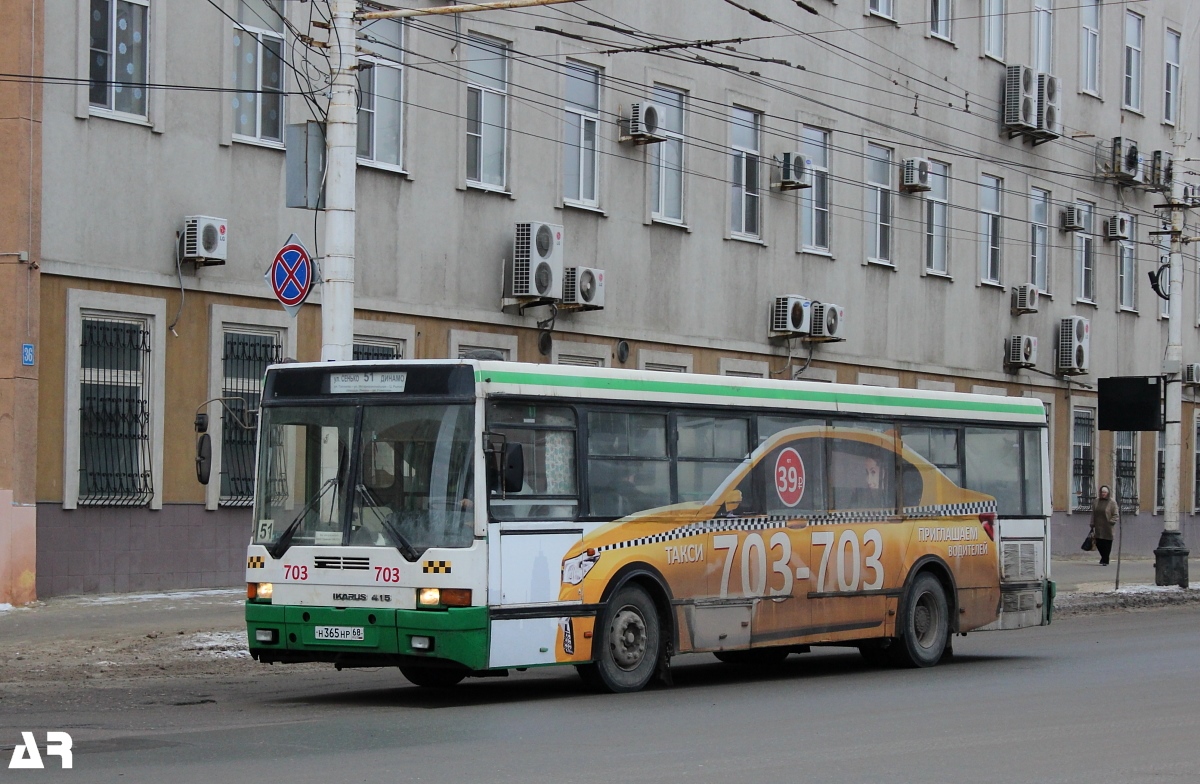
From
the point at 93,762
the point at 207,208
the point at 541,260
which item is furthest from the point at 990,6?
the point at 93,762

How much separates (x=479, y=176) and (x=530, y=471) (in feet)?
45.6

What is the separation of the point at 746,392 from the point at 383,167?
10.8 meters

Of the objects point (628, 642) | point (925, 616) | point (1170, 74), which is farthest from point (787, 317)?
point (628, 642)

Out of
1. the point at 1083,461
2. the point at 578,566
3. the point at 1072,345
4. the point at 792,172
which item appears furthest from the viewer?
the point at 1083,461

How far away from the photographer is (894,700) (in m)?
14.1

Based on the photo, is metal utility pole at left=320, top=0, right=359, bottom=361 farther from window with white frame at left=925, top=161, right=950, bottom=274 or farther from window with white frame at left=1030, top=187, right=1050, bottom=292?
window with white frame at left=1030, top=187, right=1050, bottom=292

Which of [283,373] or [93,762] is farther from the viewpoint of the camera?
[283,373]

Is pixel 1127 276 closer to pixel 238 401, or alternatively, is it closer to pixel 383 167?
pixel 383 167

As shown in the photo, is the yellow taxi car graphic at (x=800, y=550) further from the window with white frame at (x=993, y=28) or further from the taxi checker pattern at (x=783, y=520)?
the window with white frame at (x=993, y=28)

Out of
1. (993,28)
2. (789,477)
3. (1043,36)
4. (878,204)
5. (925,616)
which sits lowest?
(925,616)

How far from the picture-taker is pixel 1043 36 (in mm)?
41156

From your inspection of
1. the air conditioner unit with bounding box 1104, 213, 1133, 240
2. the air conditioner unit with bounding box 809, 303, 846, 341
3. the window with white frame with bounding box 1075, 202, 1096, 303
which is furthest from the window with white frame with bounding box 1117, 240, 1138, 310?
the air conditioner unit with bounding box 809, 303, 846, 341

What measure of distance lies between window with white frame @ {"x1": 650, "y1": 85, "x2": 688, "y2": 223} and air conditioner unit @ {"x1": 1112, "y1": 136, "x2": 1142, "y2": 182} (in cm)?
1558

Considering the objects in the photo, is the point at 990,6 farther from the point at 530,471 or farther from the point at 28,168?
the point at 530,471
